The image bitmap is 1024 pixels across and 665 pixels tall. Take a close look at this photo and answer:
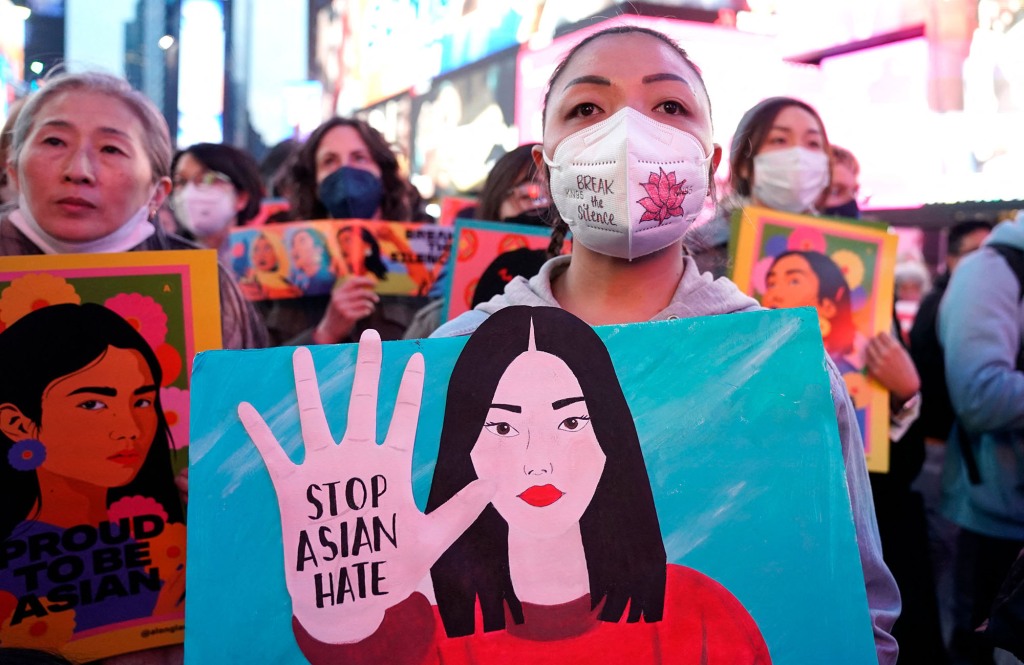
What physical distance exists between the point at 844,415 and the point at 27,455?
1392mm

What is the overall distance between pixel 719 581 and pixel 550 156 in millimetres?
794

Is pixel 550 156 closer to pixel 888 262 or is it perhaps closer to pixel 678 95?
pixel 678 95

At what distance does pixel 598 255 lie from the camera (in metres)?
1.54

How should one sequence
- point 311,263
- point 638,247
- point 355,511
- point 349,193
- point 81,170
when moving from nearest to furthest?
point 355,511 → point 638,247 → point 81,170 → point 311,263 → point 349,193

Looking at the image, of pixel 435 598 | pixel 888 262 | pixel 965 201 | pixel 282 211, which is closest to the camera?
pixel 435 598

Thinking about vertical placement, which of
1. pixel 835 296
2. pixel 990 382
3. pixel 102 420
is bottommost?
pixel 990 382

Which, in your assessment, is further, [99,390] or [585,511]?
[99,390]

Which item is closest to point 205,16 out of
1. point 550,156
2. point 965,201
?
point 965,201

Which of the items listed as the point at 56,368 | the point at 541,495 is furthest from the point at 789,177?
the point at 56,368

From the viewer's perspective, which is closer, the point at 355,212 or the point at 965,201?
the point at 355,212

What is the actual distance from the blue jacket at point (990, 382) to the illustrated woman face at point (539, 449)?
2153 millimetres

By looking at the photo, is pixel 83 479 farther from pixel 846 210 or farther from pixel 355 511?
pixel 846 210

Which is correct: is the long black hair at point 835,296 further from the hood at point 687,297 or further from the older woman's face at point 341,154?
the older woman's face at point 341,154

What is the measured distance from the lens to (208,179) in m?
3.90
